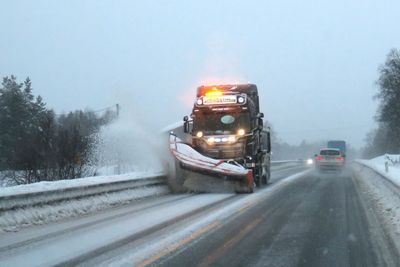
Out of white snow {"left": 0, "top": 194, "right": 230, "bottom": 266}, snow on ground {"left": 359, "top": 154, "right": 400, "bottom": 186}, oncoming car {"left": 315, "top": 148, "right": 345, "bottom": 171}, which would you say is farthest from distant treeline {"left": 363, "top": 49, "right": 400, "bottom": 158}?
white snow {"left": 0, "top": 194, "right": 230, "bottom": 266}

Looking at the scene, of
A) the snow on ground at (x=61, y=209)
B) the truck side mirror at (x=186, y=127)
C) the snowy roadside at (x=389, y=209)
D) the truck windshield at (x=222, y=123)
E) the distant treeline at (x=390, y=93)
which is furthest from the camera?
the distant treeline at (x=390, y=93)

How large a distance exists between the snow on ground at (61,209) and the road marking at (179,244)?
3.44 meters

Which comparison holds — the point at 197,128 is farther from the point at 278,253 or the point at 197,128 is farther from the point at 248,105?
the point at 278,253

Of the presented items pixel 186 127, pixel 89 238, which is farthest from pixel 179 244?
pixel 186 127

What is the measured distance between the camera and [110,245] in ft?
28.0

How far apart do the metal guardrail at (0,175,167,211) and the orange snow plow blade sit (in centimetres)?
150

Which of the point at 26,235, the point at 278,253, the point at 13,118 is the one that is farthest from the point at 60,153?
the point at 13,118

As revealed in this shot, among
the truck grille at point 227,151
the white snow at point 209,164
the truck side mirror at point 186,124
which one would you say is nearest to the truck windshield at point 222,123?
the truck side mirror at point 186,124

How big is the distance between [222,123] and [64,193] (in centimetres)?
832

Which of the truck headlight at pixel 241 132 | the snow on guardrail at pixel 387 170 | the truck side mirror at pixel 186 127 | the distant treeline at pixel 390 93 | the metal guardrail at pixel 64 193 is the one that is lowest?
the metal guardrail at pixel 64 193

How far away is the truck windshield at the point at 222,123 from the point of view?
19578 millimetres

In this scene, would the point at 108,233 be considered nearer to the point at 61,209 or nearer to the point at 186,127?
the point at 61,209

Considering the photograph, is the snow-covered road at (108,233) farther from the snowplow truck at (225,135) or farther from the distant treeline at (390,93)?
the distant treeline at (390,93)

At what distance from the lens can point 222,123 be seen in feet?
64.6
